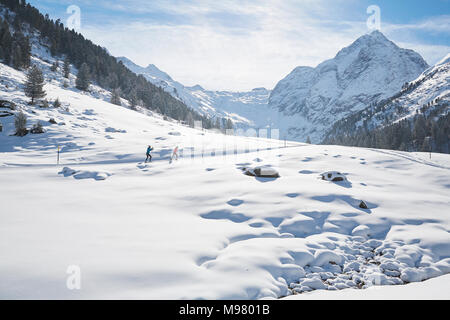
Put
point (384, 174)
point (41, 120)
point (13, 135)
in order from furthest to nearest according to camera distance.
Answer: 1. point (41, 120)
2. point (13, 135)
3. point (384, 174)

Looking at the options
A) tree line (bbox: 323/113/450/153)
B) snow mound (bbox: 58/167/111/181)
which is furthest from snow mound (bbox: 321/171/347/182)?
tree line (bbox: 323/113/450/153)

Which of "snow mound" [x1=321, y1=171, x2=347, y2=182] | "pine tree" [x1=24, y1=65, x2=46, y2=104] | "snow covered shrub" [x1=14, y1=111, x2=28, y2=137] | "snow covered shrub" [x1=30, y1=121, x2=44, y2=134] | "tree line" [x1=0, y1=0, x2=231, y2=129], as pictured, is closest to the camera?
"snow mound" [x1=321, y1=171, x2=347, y2=182]

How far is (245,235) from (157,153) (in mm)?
17876

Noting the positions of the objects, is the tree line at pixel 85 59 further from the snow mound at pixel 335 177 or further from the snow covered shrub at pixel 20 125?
the snow mound at pixel 335 177

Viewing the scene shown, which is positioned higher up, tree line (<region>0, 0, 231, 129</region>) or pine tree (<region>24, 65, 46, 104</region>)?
tree line (<region>0, 0, 231, 129</region>)

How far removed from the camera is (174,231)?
8070mm

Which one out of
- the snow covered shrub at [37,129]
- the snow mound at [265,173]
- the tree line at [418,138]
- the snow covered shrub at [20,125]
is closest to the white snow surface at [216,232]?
the snow mound at [265,173]

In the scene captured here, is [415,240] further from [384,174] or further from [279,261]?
[384,174]

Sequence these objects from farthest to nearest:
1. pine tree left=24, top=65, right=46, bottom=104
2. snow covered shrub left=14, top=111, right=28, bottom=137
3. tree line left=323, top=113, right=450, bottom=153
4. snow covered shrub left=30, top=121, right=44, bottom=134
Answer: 1. tree line left=323, top=113, right=450, bottom=153
2. pine tree left=24, top=65, right=46, bottom=104
3. snow covered shrub left=30, top=121, right=44, bottom=134
4. snow covered shrub left=14, top=111, right=28, bottom=137

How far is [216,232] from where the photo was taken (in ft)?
26.8

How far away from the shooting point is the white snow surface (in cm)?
547

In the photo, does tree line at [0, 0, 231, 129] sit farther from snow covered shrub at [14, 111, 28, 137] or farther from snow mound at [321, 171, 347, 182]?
snow mound at [321, 171, 347, 182]
